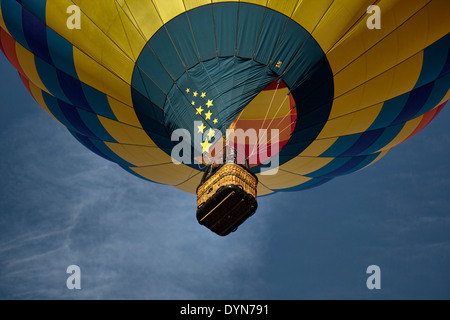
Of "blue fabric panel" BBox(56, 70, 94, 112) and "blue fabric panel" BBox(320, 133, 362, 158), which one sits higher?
"blue fabric panel" BBox(56, 70, 94, 112)

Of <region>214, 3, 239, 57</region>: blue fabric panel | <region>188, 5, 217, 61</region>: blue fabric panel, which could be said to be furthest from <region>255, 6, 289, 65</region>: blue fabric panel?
<region>188, 5, 217, 61</region>: blue fabric panel

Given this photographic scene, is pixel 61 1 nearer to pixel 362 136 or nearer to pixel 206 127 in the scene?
pixel 206 127

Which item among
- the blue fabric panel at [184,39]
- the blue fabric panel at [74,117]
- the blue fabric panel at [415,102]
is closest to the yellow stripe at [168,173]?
the blue fabric panel at [74,117]

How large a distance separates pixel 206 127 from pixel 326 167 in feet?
8.87

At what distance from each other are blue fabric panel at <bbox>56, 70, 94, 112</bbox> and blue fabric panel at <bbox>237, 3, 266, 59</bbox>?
239 centimetres

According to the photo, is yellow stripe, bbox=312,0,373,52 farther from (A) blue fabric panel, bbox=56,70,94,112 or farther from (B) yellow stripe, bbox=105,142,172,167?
(A) blue fabric panel, bbox=56,70,94,112

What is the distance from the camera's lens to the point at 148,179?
864cm

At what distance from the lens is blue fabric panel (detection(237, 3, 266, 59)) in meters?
5.71

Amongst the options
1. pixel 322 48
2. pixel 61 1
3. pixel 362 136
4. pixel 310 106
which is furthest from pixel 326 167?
pixel 61 1

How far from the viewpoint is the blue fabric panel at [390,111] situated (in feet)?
22.0

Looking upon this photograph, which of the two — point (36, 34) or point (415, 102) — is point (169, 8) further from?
point (415, 102)

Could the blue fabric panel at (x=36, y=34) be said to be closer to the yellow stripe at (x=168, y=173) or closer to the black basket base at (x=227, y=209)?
the yellow stripe at (x=168, y=173)

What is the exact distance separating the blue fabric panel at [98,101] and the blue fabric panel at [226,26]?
1.84m

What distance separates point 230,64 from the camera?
598 cm
